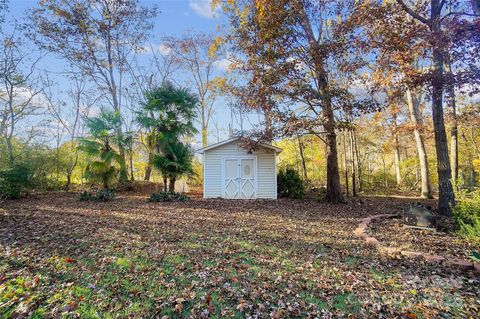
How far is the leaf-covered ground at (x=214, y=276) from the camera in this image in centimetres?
242

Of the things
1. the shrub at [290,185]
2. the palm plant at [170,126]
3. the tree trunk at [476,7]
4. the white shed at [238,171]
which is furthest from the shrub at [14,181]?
the tree trunk at [476,7]

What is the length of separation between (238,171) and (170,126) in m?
3.41

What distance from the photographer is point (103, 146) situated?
10.7m

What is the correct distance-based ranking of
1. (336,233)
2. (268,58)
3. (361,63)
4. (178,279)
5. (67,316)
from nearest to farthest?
(67,316), (178,279), (336,233), (361,63), (268,58)

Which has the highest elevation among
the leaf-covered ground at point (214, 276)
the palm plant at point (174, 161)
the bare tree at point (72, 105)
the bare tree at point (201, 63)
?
the bare tree at point (201, 63)

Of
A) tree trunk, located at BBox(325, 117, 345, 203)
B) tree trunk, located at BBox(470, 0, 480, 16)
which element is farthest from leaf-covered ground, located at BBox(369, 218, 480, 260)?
tree trunk, located at BBox(325, 117, 345, 203)

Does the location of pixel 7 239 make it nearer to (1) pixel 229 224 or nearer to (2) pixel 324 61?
(1) pixel 229 224

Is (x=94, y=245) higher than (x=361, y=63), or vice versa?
(x=361, y=63)

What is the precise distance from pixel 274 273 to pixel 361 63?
7.47 metres

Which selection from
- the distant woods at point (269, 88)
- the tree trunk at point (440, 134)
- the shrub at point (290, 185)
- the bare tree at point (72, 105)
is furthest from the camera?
the bare tree at point (72, 105)

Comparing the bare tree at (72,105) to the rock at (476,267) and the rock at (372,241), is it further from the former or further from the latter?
the rock at (476,267)

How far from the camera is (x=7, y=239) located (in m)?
4.46

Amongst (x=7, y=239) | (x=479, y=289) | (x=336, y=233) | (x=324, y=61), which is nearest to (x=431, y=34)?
(x=324, y=61)

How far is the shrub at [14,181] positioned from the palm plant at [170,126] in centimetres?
505
